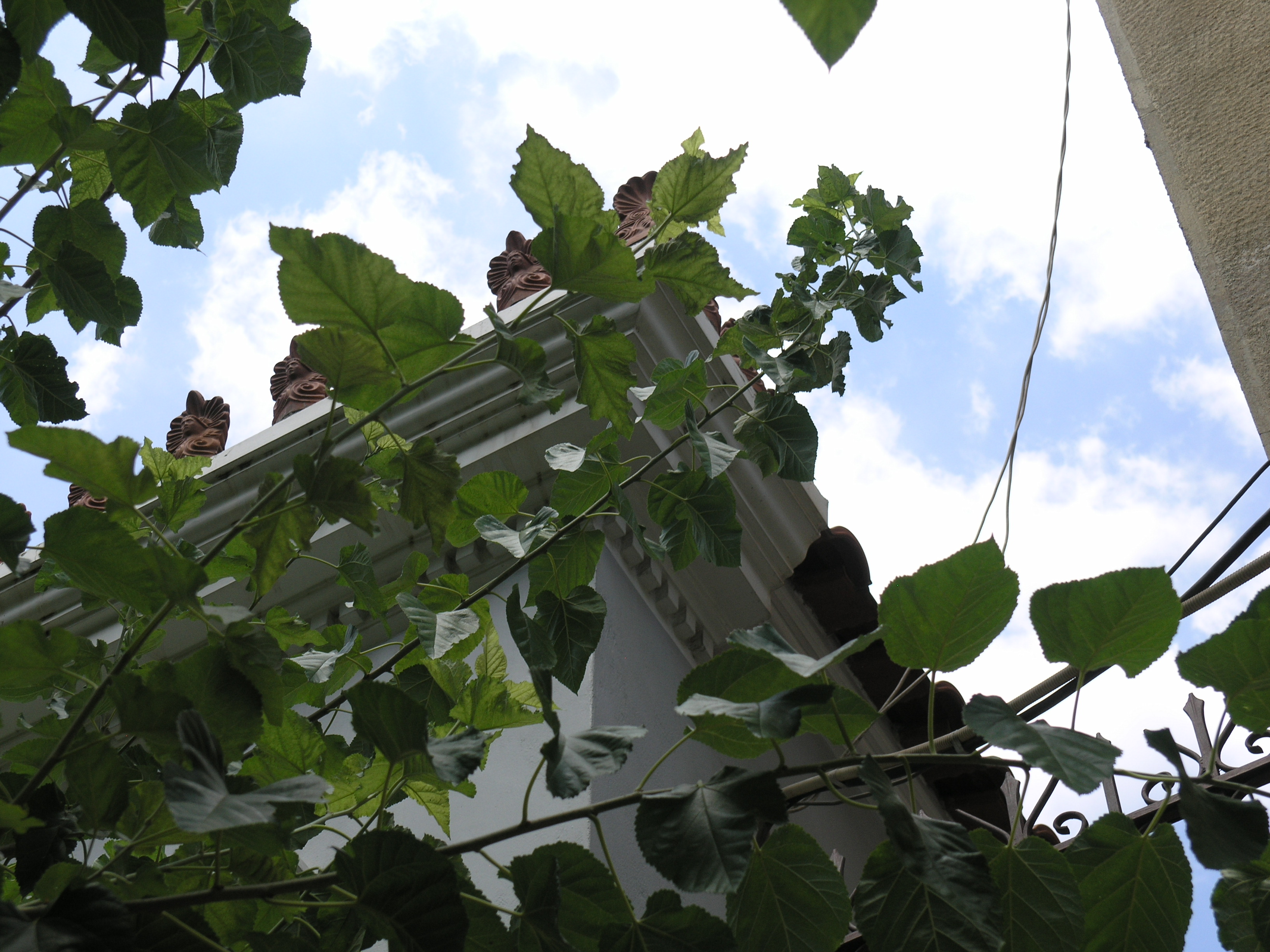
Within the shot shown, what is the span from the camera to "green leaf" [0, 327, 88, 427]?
4.56 feet

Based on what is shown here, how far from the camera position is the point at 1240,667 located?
67cm

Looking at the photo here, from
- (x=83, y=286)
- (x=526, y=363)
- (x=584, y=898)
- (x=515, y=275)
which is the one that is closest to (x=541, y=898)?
(x=584, y=898)

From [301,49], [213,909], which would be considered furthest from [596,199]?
[301,49]

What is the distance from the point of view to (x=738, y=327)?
5.14ft

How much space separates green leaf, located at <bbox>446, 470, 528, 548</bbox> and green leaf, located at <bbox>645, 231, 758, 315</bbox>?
0.37m

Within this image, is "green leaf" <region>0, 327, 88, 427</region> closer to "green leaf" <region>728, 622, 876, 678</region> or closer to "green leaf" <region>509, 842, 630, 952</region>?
"green leaf" <region>509, 842, 630, 952</region>

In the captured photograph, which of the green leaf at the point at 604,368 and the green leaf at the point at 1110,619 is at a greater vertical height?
the green leaf at the point at 604,368

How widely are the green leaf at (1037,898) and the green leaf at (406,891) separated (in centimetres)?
39

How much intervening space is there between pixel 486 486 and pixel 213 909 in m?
0.57

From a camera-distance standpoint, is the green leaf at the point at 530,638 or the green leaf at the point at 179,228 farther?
the green leaf at the point at 179,228

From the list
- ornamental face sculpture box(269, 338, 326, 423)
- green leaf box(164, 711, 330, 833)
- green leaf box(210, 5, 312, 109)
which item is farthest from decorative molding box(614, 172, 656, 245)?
green leaf box(164, 711, 330, 833)

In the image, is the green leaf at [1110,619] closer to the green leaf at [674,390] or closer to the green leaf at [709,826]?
the green leaf at [709,826]

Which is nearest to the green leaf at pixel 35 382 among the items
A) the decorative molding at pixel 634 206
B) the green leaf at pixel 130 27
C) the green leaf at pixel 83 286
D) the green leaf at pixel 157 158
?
the green leaf at pixel 83 286

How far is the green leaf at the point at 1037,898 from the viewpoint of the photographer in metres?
0.71
